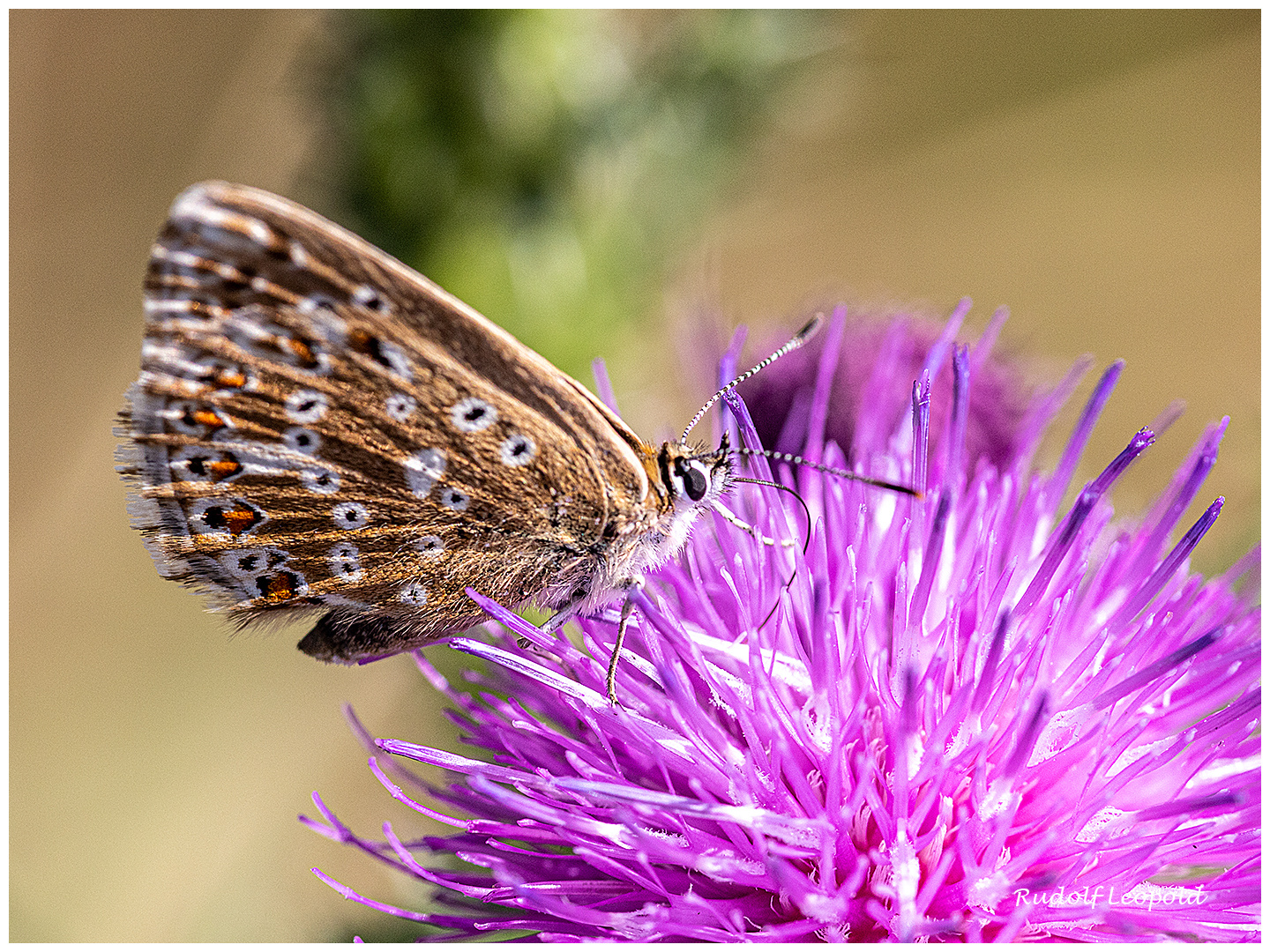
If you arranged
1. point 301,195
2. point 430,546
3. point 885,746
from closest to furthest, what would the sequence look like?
point 885,746 → point 430,546 → point 301,195

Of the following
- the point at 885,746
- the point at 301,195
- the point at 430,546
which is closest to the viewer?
the point at 885,746

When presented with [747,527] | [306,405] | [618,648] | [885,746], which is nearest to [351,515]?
[306,405]

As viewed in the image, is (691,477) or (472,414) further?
(691,477)

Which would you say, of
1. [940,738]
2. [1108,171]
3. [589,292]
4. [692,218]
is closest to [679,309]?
[589,292]

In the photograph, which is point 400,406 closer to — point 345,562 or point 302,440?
point 302,440

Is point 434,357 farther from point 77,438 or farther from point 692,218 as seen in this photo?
point 77,438

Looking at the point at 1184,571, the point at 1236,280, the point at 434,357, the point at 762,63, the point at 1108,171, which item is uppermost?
the point at 1108,171
